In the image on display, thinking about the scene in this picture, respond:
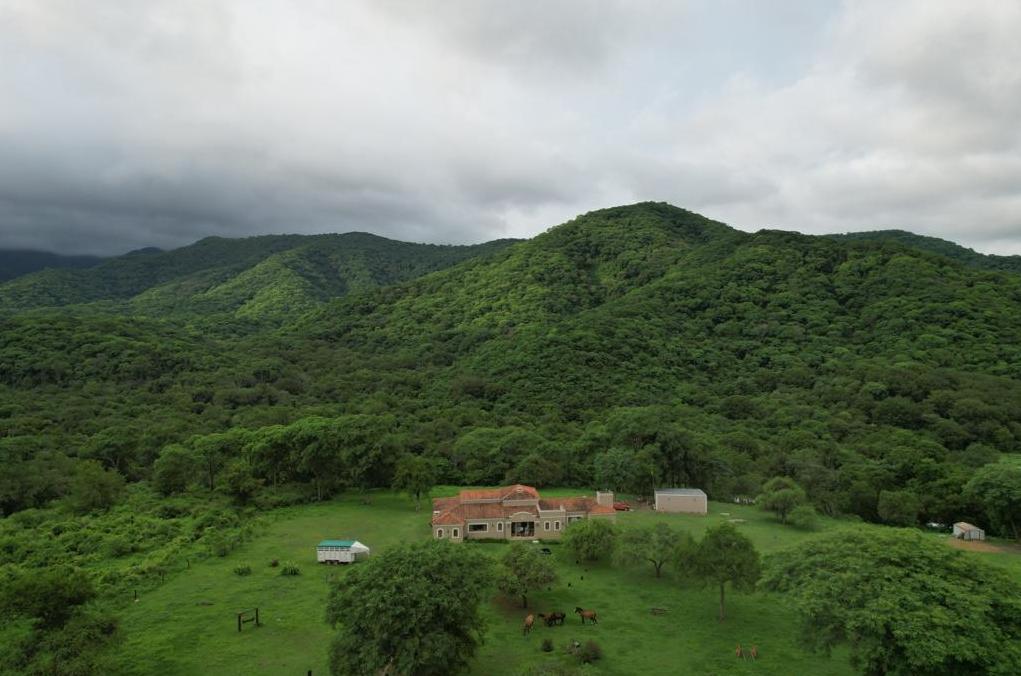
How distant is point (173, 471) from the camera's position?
57.2 meters

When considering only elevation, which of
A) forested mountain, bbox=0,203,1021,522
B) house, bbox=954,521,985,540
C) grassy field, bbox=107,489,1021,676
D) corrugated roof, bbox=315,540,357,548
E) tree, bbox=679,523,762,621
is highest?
forested mountain, bbox=0,203,1021,522

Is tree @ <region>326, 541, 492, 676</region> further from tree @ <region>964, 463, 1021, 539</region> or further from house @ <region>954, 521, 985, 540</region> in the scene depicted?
tree @ <region>964, 463, 1021, 539</region>

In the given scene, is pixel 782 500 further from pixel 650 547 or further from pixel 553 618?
pixel 553 618

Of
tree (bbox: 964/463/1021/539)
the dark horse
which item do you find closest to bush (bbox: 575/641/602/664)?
the dark horse

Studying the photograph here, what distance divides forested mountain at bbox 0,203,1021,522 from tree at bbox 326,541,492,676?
3260cm

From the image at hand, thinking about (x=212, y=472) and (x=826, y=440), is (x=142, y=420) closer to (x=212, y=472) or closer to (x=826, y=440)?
(x=212, y=472)

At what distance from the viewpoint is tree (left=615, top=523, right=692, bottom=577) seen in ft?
123

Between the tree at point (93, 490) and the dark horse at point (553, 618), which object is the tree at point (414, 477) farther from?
the dark horse at point (553, 618)

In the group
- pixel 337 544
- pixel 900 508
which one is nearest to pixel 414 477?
pixel 337 544

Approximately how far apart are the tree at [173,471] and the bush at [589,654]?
46.1m

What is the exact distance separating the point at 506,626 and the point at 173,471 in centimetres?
4125

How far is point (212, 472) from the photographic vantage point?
200 feet

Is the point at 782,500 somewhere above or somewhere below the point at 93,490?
below

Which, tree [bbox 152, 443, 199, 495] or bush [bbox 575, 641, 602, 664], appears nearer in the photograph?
bush [bbox 575, 641, 602, 664]
